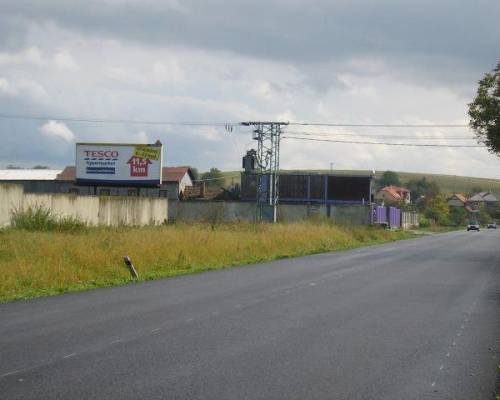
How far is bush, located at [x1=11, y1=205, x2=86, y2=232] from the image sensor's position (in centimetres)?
3097

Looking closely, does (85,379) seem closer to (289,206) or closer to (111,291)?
(111,291)

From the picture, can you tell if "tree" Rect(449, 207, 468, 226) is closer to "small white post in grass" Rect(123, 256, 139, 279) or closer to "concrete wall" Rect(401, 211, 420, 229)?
"concrete wall" Rect(401, 211, 420, 229)

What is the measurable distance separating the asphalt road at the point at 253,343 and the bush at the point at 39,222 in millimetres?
14383

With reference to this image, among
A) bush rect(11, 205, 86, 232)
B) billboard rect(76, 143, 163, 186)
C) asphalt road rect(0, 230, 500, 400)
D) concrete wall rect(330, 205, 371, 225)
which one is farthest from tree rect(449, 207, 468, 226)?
asphalt road rect(0, 230, 500, 400)

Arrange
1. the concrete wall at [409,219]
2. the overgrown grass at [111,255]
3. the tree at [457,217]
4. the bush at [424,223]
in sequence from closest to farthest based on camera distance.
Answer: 1. the overgrown grass at [111,255]
2. the concrete wall at [409,219]
3. the bush at [424,223]
4. the tree at [457,217]

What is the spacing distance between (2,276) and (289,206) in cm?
5876

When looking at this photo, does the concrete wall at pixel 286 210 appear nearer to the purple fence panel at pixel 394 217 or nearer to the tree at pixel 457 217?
the purple fence panel at pixel 394 217

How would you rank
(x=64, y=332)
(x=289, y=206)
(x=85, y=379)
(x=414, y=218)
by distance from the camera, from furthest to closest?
1. (x=414, y=218)
2. (x=289, y=206)
3. (x=64, y=332)
4. (x=85, y=379)

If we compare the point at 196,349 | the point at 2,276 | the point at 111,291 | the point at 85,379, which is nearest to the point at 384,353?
the point at 196,349

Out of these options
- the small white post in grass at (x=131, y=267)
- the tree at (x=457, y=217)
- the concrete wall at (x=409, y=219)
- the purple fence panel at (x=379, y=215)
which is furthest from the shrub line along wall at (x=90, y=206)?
the tree at (x=457, y=217)

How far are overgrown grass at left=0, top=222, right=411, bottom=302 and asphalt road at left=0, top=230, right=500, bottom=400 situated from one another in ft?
5.69

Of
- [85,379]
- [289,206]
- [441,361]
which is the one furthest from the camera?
[289,206]

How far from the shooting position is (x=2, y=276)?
17.1m

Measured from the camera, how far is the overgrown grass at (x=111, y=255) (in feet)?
58.1
